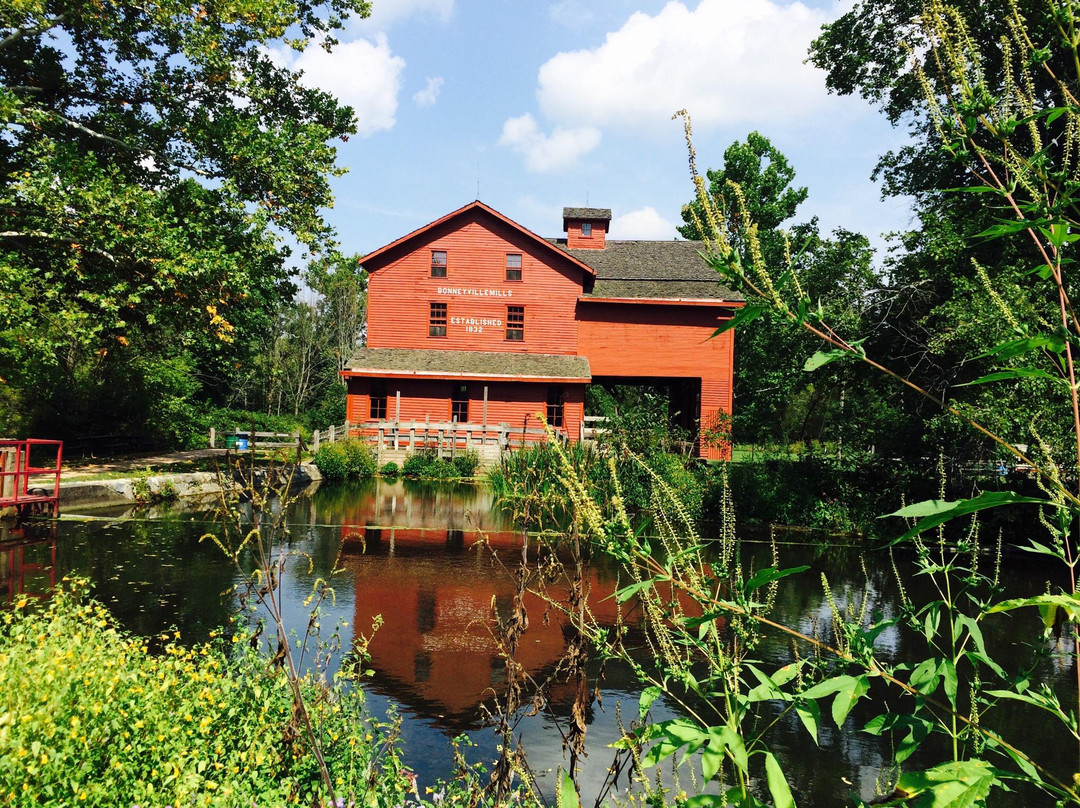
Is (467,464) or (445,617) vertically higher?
(467,464)

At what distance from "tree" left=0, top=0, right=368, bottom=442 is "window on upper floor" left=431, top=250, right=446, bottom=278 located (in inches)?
304

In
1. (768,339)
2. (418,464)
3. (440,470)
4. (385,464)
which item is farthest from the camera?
(768,339)

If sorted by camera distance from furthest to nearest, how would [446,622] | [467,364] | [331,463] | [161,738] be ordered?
1. [467,364]
2. [331,463]
3. [446,622]
4. [161,738]

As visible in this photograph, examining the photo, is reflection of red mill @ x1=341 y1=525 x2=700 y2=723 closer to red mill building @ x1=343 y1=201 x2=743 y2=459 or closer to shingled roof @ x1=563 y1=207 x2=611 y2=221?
red mill building @ x1=343 y1=201 x2=743 y2=459

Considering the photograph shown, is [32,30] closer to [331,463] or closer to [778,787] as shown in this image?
[331,463]

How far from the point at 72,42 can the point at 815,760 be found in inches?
1052

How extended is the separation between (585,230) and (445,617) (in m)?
29.1

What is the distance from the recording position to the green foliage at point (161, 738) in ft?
11.7

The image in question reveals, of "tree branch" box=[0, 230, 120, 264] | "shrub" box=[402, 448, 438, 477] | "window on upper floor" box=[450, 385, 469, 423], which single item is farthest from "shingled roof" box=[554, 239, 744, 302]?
"tree branch" box=[0, 230, 120, 264]

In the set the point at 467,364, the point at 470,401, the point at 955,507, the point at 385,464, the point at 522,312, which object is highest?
the point at 522,312

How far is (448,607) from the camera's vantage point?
9.70m

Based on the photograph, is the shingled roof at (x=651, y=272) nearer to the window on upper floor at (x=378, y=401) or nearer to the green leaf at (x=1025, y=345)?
the window on upper floor at (x=378, y=401)

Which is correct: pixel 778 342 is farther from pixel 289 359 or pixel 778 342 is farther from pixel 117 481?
pixel 289 359

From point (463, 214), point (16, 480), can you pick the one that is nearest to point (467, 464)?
point (463, 214)
